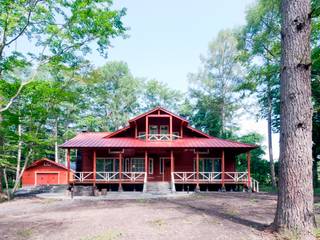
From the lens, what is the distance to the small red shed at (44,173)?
100 feet

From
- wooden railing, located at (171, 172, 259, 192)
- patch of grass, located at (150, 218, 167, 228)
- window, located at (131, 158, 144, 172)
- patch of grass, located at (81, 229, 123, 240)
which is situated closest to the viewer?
patch of grass, located at (81, 229, 123, 240)

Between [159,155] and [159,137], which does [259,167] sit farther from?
[159,137]

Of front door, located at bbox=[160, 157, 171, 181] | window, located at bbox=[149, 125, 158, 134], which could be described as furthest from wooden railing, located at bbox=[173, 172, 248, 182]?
window, located at bbox=[149, 125, 158, 134]

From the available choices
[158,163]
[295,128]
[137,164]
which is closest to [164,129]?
[158,163]

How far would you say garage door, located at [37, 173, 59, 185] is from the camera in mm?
A: 30547

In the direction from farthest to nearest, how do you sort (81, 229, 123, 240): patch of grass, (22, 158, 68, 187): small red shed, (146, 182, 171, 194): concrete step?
1. (22, 158, 68, 187): small red shed
2. (146, 182, 171, 194): concrete step
3. (81, 229, 123, 240): patch of grass

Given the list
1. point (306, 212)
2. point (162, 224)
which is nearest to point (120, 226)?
point (162, 224)

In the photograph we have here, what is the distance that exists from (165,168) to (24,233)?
15972mm

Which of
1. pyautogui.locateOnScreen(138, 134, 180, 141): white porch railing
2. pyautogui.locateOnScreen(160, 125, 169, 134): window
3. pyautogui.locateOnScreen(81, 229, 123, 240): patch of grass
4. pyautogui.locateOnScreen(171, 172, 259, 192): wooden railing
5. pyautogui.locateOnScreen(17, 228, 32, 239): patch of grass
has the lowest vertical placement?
pyautogui.locateOnScreen(171, 172, 259, 192): wooden railing

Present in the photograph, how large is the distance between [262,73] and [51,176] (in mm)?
23713

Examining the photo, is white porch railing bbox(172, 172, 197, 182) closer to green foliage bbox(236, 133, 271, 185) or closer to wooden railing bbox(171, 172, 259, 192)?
wooden railing bbox(171, 172, 259, 192)

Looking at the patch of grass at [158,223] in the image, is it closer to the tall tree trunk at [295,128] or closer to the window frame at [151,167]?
the tall tree trunk at [295,128]

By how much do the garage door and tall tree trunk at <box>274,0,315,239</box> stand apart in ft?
94.1

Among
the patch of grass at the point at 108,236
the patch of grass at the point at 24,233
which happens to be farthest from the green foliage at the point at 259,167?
the patch of grass at the point at 24,233
